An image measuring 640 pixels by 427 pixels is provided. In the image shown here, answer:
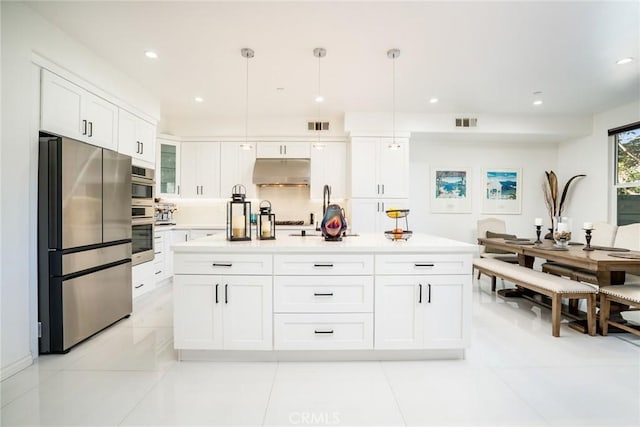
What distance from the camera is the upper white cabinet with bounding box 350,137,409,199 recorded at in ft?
15.6

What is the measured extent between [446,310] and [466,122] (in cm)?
369

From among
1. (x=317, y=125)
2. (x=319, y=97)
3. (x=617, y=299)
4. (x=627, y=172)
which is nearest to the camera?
(x=617, y=299)

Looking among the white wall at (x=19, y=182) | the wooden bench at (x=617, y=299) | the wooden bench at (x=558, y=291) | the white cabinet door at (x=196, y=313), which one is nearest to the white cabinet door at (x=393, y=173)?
the wooden bench at (x=558, y=291)

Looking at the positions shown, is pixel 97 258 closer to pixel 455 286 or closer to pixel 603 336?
pixel 455 286

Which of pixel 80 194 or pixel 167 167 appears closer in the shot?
pixel 80 194

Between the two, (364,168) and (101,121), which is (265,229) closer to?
(101,121)

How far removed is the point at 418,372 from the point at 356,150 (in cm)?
343

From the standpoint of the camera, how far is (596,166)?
Result: 4840 millimetres

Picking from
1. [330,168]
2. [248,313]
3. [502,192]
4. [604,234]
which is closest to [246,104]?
[330,168]

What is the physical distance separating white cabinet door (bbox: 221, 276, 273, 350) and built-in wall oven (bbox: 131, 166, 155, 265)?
6.72 ft

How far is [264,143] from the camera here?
16.8ft

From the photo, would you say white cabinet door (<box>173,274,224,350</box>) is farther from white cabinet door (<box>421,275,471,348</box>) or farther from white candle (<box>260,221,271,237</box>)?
white cabinet door (<box>421,275,471,348</box>)

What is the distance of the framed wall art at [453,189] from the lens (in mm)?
5547

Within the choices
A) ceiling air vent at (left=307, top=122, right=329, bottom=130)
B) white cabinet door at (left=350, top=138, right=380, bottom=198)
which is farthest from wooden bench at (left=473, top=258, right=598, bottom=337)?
ceiling air vent at (left=307, top=122, right=329, bottom=130)
